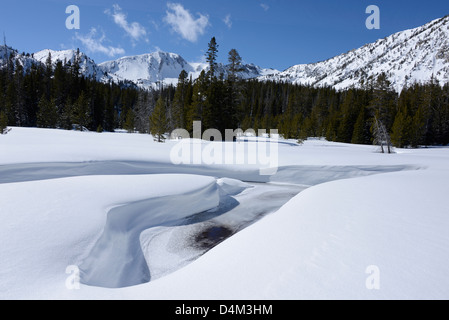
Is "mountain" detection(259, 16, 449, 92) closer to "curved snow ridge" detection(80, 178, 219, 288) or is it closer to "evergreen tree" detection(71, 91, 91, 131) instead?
"evergreen tree" detection(71, 91, 91, 131)

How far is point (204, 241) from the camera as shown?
645cm

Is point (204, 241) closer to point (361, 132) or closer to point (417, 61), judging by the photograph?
point (361, 132)

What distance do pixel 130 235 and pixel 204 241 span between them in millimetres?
1922

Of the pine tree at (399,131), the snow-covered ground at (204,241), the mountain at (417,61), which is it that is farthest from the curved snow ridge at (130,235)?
the mountain at (417,61)

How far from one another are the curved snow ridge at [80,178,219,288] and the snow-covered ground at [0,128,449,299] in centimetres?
3

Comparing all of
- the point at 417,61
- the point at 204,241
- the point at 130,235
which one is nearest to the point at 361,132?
the point at 204,241

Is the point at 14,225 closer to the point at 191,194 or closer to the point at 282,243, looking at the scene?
the point at 282,243

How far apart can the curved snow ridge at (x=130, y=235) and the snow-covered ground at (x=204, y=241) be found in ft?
0.09

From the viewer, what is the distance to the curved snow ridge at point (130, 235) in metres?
3.95

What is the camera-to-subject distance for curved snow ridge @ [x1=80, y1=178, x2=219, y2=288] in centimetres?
395

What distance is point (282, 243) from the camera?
12.9 ft

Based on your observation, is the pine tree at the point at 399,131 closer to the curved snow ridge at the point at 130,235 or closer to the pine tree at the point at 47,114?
the curved snow ridge at the point at 130,235
